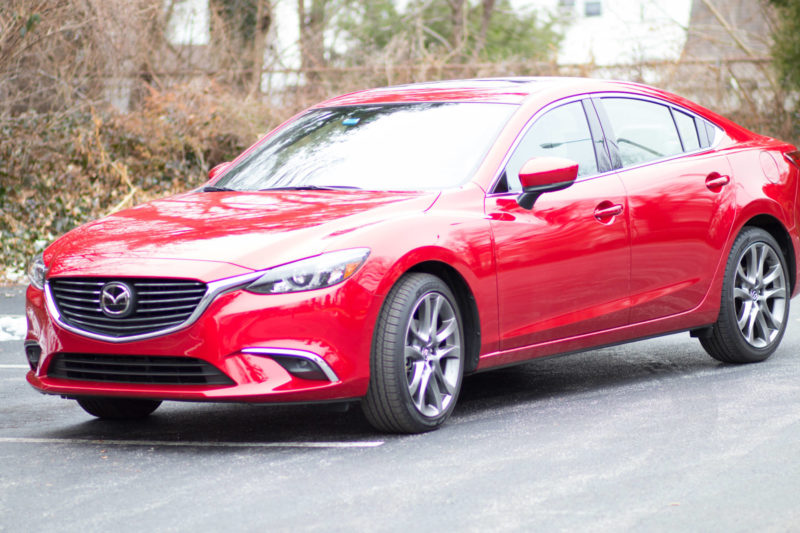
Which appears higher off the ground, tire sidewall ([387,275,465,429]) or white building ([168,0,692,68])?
white building ([168,0,692,68])

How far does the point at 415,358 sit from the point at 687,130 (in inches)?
111

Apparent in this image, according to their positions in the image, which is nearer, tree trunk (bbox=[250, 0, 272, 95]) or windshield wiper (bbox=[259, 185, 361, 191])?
windshield wiper (bbox=[259, 185, 361, 191])

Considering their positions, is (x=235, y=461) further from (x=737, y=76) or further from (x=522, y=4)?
(x=522, y=4)

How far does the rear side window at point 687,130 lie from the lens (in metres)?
7.89

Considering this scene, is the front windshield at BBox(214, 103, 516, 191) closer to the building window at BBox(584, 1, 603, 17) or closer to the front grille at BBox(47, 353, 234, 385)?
the front grille at BBox(47, 353, 234, 385)

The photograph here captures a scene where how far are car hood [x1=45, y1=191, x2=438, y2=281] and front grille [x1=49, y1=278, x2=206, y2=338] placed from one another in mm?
49

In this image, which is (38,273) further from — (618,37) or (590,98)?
(618,37)

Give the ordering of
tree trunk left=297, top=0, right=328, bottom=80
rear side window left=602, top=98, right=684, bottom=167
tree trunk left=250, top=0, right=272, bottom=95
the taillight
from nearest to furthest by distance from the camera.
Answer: rear side window left=602, top=98, right=684, bottom=167 < the taillight < tree trunk left=297, top=0, right=328, bottom=80 < tree trunk left=250, top=0, right=272, bottom=95

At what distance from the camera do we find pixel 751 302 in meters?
8.10

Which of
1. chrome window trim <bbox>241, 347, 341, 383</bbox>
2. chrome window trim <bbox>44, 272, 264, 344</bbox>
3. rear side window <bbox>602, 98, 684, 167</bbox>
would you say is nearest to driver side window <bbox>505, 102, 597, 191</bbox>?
rear side window <bbox>602, 98, 684, 167</bbox>

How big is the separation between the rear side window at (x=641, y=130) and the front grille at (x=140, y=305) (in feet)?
9.25

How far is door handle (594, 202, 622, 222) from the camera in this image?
6.95 meters

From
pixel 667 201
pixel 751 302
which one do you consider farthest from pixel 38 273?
pixel 751 302

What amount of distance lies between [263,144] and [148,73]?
40.5 feet
